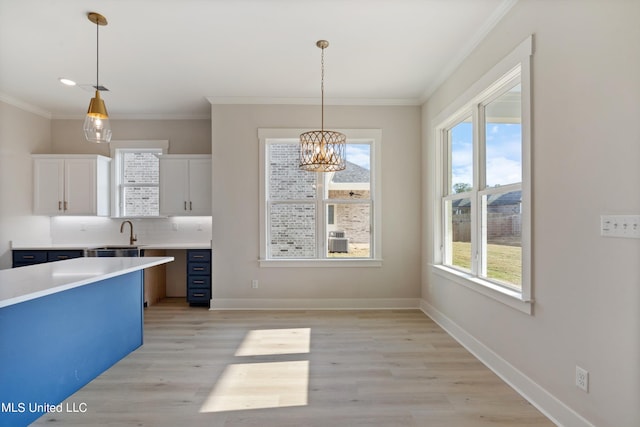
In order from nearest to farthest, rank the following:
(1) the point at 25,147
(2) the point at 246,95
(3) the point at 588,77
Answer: (3) the point at 588,77, (2) the point at 246,95, (1) the point at 25,147

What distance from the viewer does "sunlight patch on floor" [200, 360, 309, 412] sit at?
6.89 ft

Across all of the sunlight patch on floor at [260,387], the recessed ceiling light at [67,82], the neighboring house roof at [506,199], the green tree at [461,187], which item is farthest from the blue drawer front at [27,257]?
the neighboring house roof at [506,199]

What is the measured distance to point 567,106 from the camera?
1.84 meters

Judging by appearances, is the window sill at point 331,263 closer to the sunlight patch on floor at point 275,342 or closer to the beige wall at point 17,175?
the sunlight patch on floor at point 275,342

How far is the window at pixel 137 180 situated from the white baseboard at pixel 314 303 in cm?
193

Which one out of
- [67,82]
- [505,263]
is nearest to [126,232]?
[67,82]

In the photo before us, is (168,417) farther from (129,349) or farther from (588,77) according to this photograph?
(588,77)

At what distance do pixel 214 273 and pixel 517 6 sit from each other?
162 inches

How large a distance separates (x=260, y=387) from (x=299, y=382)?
28 centimetres

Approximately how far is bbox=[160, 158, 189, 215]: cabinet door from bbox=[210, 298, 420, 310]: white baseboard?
4.66 ft

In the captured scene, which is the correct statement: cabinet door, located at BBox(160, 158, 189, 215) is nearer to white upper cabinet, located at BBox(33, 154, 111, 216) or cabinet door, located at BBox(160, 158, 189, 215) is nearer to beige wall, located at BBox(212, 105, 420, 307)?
beige wall, located at BBox(212, 105, 420, 307)

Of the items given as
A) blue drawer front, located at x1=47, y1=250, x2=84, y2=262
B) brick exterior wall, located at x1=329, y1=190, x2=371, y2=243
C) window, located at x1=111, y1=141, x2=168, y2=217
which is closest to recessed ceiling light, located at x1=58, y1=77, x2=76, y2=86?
window, located at x1=111, y1=141, x2=168, y2=217

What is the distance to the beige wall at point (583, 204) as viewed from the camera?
4.91 feet

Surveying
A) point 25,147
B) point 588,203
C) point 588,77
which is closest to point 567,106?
point 588,77
